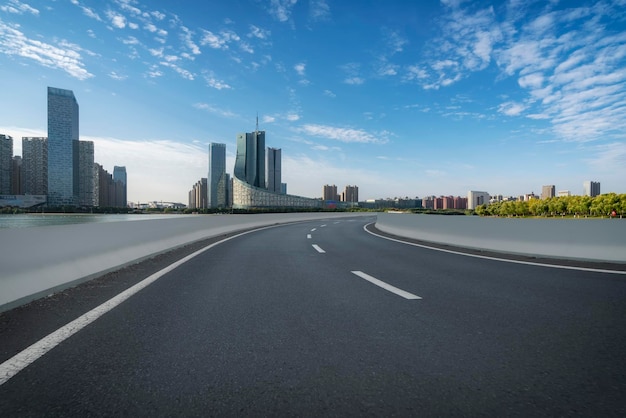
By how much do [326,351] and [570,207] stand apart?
579ft

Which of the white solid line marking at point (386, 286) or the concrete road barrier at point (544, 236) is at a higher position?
the concrete road barrier at point (544, 236)

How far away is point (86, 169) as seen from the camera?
8912cm

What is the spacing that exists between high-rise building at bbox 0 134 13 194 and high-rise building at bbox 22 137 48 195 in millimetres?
4803

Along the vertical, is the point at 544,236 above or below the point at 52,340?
above

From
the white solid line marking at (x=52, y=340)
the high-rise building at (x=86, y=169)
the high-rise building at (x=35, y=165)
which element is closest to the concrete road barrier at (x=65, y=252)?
the white solid line marking at (x=52, y=340)

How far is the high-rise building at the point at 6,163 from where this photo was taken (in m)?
49.5

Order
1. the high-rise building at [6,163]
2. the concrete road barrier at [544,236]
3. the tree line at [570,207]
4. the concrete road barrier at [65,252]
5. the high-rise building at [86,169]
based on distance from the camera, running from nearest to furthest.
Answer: the concrete road barrier at [65,252] < the concrete road barrier at [544,236] < the high-rise building at [6,163] < the high-rise building at [86,169] < the tree line at [570,207]

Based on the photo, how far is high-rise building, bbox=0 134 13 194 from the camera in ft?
162

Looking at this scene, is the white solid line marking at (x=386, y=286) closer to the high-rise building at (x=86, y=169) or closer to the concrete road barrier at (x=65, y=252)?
the concrete road barrier at (x=65, y=252)

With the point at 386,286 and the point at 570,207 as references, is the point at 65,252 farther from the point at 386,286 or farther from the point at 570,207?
the point at 570,207

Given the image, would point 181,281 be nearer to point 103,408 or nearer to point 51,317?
point 51,317

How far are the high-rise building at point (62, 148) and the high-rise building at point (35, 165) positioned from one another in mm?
917

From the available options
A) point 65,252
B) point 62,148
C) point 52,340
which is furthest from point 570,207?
point 62,148

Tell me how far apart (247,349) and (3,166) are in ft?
217
